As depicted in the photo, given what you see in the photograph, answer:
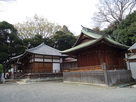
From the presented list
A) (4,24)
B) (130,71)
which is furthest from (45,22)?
(130,71)

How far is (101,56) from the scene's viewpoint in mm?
12781

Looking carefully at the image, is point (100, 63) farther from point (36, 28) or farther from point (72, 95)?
point (36, 28)

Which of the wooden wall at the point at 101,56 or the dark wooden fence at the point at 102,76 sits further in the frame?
the wooden wall at the point at 101,56

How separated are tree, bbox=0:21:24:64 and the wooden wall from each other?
18.1 meters

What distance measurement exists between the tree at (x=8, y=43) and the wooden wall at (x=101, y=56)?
714 inches

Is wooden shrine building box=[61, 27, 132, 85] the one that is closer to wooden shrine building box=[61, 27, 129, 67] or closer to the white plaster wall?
wooden shrine building box=[61, 27, 129, 67]

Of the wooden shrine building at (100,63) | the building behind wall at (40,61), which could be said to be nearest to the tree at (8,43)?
the building behind wall at (40,61)

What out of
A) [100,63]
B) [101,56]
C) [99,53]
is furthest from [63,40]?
[100,63]

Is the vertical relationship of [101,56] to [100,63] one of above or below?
above

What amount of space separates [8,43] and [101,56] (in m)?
23.2

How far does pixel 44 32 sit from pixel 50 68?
20.6m

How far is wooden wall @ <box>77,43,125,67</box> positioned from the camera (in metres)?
12.8

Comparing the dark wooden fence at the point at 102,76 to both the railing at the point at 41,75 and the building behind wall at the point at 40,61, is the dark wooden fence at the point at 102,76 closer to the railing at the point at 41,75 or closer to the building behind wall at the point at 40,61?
the railing at the point at 41,75

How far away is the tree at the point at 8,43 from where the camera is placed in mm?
24969
